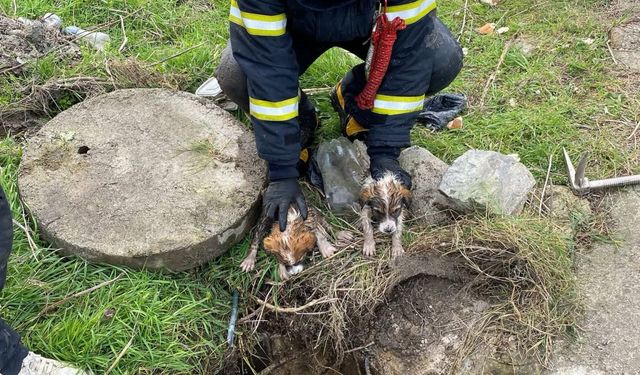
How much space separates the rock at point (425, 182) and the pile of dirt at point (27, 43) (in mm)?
2442

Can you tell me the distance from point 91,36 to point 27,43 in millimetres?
434

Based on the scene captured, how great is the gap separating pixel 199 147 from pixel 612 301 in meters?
2.31

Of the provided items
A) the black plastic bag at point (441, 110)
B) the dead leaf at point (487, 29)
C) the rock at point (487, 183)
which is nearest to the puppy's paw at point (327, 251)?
the rock at point (487, 183)

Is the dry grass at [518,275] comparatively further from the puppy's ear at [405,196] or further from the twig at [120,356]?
the twig at [120,356]

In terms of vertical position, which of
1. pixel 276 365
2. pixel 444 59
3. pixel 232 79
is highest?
pixel 444 59

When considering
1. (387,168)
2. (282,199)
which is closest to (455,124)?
(387,168)

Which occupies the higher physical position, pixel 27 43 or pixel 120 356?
pixel 27 43

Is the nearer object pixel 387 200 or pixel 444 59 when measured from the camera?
pixel 387 200

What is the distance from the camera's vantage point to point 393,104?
10.9 feet

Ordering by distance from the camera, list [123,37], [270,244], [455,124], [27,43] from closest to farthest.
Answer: [270,244], [455,124], [27,43], [123,37]

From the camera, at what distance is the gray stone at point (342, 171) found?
3.61 meters

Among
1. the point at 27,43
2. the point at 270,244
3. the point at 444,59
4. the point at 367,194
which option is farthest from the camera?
the point at 27,43

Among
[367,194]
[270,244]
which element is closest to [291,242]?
[270,244]

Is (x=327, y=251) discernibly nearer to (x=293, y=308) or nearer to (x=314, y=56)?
(x=293, y=308)
